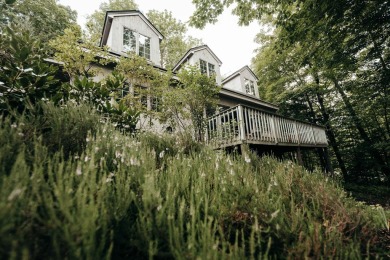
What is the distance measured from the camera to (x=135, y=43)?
10930mm

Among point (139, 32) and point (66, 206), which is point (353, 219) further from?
point (139, 32)

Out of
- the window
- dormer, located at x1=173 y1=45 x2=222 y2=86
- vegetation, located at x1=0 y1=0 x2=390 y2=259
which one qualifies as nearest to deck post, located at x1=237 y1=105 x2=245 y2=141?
vegetation, located at x1=0 y1=0 x2=390 y2=259

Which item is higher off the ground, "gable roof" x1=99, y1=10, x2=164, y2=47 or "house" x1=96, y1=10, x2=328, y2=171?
"gable roof" x1=99, y1=10, x2=164, y2=47

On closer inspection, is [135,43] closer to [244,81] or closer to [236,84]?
[236,84]

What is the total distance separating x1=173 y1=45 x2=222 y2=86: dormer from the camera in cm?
1302

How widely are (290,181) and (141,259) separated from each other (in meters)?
2.07

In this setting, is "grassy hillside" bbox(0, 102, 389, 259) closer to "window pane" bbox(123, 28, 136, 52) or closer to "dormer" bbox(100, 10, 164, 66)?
"dormer" bbox(100, 10, 164, 66)

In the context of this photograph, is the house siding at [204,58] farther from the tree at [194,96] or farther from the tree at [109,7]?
the tree at [109,7]

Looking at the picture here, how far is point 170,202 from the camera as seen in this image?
1.65m

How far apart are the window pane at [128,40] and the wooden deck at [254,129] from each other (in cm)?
610

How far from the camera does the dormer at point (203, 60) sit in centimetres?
1302

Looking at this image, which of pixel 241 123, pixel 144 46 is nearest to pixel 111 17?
pixel 144 46

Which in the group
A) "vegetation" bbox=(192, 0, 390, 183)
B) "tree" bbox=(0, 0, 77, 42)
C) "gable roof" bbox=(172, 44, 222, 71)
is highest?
"tree" bbox=(0, 0, 77, 42)

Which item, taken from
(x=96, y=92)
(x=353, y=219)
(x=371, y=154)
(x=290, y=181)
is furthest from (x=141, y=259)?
(x=371, y=154)
